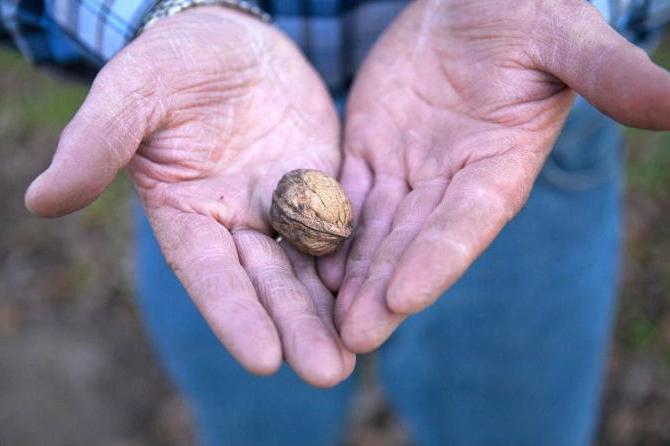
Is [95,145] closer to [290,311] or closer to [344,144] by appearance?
[290,311]

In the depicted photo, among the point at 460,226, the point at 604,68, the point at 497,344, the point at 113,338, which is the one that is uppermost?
the point at 604,68

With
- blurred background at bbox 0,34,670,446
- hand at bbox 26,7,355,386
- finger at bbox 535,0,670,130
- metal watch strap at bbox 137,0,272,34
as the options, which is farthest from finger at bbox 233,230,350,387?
blurred background at bbox 0,34,670,446

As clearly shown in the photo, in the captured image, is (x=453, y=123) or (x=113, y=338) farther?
(x=113, y=338)

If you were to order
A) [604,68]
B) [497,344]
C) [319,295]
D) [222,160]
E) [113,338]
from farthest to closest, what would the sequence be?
[113,338] < [497,344] < [222,160] < [319,295] < [604,68]

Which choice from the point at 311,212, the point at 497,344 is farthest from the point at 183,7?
the point at 497,344

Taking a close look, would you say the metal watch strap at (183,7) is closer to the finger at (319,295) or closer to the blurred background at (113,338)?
the finger at (319,295)

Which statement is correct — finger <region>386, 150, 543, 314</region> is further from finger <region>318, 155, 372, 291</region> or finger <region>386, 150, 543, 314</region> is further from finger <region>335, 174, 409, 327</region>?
finger <region>318, 155, 372, 291</region>

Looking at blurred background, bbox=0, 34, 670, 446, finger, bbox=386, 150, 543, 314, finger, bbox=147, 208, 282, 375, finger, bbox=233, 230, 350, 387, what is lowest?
blurred background, bbox=0, 34, 670, 446
